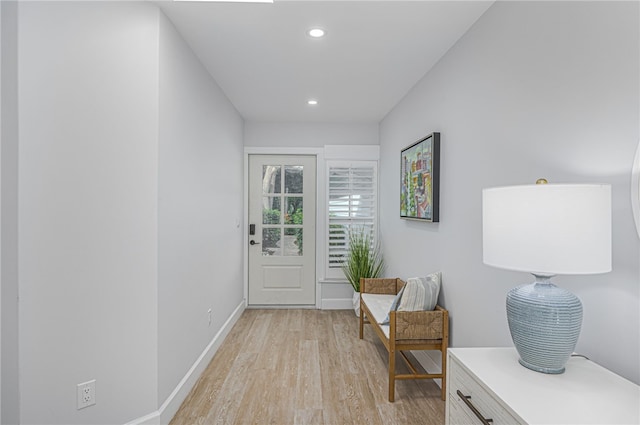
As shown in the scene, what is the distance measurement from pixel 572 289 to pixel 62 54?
94.0 inches

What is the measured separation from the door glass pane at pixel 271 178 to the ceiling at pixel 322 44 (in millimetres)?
1136

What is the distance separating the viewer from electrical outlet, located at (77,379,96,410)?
180 centimetres

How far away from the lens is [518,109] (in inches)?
73.4

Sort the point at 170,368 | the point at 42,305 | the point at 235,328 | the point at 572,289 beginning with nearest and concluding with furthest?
the point at 572,289
the point at 42,305
the point at 170,368
the point at 235,328

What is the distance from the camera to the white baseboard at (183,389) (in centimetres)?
208

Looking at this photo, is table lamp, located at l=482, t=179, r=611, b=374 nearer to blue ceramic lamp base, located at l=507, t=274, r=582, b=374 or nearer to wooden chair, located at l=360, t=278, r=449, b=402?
blue ceramic lamp base, located at l=507, t=274, r=582, b=374

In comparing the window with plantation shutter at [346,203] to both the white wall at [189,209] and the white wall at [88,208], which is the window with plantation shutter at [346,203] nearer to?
the white wall at [189,209]

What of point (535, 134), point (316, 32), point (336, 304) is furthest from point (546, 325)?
point (336, 304)

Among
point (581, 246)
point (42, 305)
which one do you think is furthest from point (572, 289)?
point (42, 305)

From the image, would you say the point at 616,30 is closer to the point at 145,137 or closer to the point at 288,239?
the point at 145,137

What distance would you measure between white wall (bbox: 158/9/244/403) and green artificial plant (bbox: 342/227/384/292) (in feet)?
4.78

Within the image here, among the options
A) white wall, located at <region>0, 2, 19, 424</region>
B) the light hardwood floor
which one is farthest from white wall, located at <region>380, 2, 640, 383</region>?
white wall, located at <region>0, 2, 19, 424</region>

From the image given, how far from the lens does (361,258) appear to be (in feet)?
14.5

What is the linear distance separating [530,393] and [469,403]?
0.24 m
